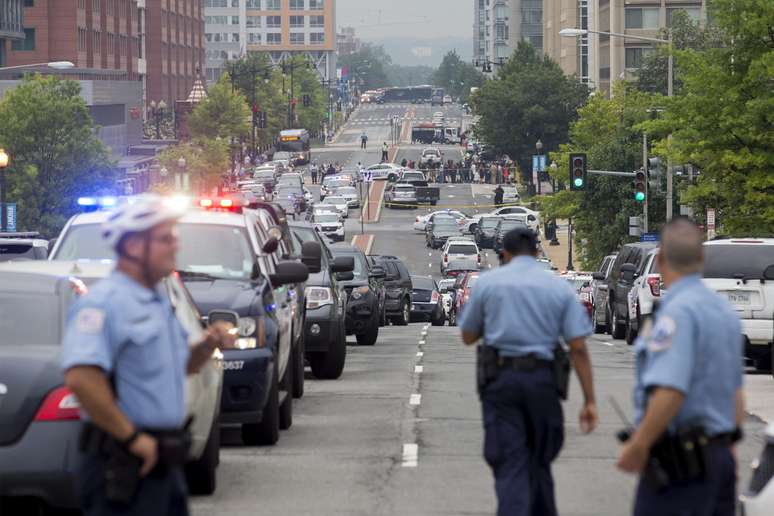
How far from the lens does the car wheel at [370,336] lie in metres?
28.3

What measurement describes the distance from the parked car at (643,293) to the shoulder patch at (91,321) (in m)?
19.2

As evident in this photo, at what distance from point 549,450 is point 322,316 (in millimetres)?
11631

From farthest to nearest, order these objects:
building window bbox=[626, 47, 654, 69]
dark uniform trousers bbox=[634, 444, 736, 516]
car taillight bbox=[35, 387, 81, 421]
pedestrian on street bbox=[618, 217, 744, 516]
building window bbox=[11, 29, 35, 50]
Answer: building window bbox=[626, 47, 654, 69], building window bbox=[11, 29, 35, 50], car taillight bbox=[35, 387, 81, 421], dark uniform trousers bbox=[634, 444, 736, 516], pedestrian on street bbox=[618, 217, 744, 516]

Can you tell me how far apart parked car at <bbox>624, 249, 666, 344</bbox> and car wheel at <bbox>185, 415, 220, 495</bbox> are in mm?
14531

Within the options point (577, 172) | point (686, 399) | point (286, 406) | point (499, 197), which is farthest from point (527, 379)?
point (499, 197)

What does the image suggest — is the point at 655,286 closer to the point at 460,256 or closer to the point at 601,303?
the point at 601,303

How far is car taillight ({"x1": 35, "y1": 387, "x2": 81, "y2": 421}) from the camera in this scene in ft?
30.7

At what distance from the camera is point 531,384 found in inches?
360

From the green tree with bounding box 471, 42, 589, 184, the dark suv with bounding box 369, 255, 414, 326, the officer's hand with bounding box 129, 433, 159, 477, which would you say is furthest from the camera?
the green tree with bounding box 471, 42, 589, 184

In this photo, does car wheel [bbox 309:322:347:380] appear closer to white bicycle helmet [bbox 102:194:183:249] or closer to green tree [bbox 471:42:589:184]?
white bicycle helmet [bbox 102:194:183:249]

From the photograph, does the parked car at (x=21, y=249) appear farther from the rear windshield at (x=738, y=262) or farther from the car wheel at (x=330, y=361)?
the rear windshield at (x=738, y=262)

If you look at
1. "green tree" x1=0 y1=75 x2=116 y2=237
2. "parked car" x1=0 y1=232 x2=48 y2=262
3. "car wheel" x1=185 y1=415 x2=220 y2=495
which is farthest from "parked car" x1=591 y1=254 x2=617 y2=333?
"green tree" x1=0 y1=75 x2=116 y2=237

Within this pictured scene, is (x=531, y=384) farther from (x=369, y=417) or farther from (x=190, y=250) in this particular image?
(x=369, y=417)

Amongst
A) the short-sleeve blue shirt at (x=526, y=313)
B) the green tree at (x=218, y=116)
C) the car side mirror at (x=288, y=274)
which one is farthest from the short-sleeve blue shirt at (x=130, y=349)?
the green tree at (x=218, y=116)
